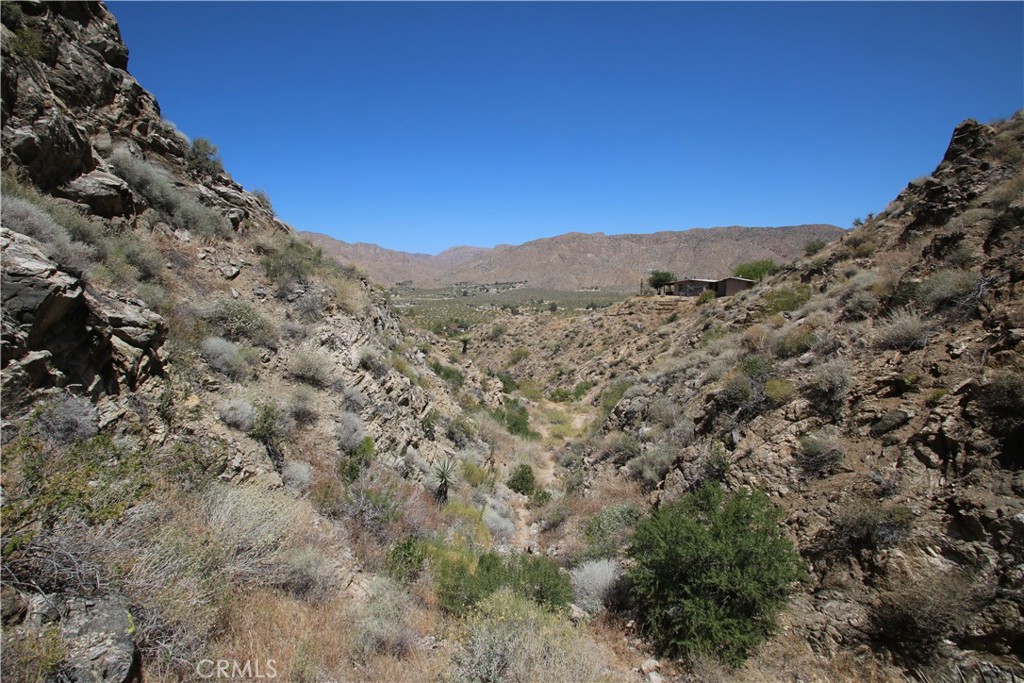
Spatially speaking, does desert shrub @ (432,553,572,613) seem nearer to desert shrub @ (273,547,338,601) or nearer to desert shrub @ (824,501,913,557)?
desert shrub @ (273,547,338,601)

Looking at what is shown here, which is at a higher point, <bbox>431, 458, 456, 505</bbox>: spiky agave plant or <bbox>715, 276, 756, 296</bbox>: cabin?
<bbox>715, 276, 756, 296</bbox>: cabin

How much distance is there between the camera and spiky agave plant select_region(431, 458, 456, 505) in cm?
912

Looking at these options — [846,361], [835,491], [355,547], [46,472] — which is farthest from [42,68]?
[846,361]

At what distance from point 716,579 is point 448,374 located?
1282cm

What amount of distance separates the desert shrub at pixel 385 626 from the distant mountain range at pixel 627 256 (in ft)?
297

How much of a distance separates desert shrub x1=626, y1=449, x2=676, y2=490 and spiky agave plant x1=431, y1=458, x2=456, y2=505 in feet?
13.1

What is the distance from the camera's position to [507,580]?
5797 mm

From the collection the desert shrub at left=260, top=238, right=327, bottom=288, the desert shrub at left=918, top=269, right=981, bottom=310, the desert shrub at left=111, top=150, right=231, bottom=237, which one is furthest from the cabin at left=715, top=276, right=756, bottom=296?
the desert shrub at left=111, top=150, right=231, bottom=237

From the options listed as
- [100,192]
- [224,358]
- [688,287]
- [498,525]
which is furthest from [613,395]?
[688,287]

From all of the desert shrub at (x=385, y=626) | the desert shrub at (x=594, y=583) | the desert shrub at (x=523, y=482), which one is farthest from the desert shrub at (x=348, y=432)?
the desert shrub at (x=523, y=482)

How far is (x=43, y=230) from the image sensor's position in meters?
5.63

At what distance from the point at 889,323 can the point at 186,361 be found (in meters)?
12.1

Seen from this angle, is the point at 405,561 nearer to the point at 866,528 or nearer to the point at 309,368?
the point at 309,368

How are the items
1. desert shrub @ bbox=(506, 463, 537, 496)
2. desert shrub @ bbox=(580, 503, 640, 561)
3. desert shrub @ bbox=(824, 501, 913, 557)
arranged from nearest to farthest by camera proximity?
1. desert shrub @ bbox=(824, 501, 913, 557)
2. desert shrub @ bbox=(580, 503, 640, 561)
3. desert shrub @ bbox=(506, 463, 537, 496)
